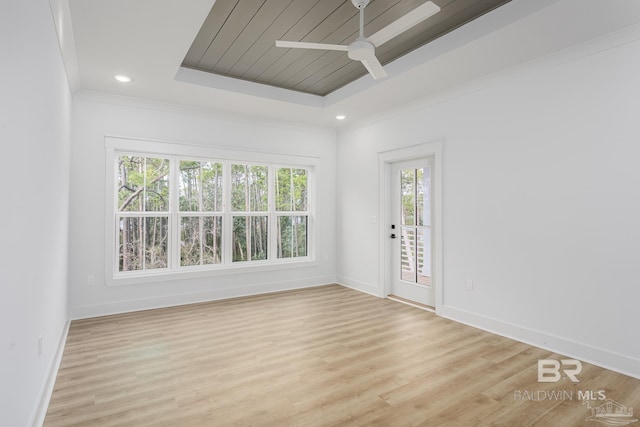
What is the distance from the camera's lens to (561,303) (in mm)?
3168

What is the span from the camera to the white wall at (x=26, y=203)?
56.5 inches

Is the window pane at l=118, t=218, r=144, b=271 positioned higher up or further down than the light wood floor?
higher up

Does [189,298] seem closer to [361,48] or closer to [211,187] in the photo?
A: [211,187]

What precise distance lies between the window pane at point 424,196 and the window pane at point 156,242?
3465 mm

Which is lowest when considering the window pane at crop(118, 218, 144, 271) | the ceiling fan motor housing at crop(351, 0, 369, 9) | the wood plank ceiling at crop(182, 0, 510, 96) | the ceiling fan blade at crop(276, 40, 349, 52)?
the window pane at crop(118, 218, 144, 271)

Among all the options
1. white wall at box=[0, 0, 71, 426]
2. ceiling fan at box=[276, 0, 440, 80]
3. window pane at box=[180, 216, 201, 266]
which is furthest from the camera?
window pane at box=[180, 216, 201, 266]

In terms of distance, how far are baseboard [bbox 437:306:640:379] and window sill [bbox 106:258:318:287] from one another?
253 cm

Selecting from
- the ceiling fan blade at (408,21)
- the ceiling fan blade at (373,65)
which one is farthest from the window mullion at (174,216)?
the ceiling fan blade at (408,21)

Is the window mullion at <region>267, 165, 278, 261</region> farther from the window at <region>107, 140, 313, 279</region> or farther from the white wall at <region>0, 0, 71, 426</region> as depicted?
the white wall at <region>0, 0, 71, 426</region>

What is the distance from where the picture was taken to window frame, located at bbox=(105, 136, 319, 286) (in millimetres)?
4305

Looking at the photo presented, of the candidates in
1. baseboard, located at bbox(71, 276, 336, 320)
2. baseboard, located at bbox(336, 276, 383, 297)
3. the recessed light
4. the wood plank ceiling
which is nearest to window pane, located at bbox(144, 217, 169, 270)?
baseboard, located at bbox(71, 276, 336, 320)

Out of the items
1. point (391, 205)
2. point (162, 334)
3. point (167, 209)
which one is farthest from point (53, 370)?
point (391, 205)

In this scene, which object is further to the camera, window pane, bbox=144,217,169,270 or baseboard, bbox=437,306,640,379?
window pane, bbox=144,217,169,270

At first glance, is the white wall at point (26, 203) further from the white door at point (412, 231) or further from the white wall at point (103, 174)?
the white door at point (412, 231)
